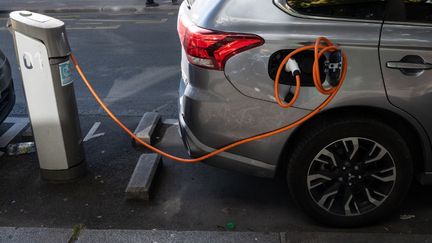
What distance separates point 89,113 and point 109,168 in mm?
1498

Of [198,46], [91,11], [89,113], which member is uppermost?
[198,46]

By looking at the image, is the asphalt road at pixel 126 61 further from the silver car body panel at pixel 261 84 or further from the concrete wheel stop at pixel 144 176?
the silver car body panel at pixel 261 84

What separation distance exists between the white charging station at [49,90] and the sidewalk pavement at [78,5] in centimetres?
1034

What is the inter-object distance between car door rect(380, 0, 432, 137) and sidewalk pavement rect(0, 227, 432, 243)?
85 centimetres

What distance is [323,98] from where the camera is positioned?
2.88 metres

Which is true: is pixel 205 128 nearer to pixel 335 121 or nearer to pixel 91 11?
pixel 335 121

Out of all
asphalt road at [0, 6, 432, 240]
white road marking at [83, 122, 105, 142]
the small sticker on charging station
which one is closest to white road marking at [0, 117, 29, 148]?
asphalt road at [0, 6, 432, 240]

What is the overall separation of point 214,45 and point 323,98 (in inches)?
28.9

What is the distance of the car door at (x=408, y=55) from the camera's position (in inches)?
112

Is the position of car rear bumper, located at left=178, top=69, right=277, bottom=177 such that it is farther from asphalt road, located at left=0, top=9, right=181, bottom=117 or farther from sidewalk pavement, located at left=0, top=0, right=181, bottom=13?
sidewalk pavement, located at left=0, top=0, right=181, bottom=13

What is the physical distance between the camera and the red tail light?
114 inches

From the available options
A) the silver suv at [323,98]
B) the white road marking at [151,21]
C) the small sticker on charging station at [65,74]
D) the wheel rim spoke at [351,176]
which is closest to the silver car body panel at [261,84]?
the silver suv at [323,98]

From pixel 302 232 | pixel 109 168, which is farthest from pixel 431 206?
pixel 109 168

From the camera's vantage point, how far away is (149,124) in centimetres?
470
